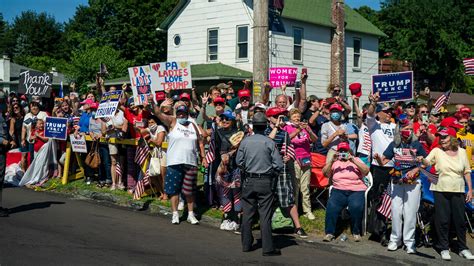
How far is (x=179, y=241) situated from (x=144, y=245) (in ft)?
2.01

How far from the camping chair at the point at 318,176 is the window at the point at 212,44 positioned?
63.5ft

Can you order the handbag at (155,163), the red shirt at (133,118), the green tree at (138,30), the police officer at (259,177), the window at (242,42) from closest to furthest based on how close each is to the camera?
the police officer at (259,177), the handbag at (155,163), the red shirt at (133,118), the window at (242,42), the green tree at (138,30)

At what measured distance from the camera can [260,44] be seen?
1148 centimetres

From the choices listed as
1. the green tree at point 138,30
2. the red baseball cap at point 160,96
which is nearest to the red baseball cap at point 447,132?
the red baseball cap at point 160,96

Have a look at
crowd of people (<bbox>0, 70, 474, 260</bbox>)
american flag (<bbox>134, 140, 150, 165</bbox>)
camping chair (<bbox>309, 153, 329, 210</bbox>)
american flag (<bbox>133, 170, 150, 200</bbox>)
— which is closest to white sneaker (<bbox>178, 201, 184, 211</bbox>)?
crowd of people (<bbox>0, 70, 474, 260</bbox>)

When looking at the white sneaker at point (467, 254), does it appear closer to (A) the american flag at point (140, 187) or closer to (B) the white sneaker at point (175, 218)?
(B) the white sneaker at point (175, 218)

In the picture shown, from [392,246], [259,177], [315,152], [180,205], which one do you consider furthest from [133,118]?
[392,246]

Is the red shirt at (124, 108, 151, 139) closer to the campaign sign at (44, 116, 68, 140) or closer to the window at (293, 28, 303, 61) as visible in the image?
the campaign sign at (44, 116, 68, 140)

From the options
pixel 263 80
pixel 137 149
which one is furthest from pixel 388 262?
pixel 137 149

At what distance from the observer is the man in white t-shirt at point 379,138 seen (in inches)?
365

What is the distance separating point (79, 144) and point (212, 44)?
1666cm

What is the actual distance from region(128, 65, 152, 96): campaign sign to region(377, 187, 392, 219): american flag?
5.82 metres

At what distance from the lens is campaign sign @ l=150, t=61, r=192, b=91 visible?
1237cm

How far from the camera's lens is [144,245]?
8.30 metres
